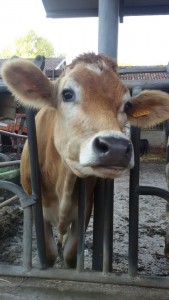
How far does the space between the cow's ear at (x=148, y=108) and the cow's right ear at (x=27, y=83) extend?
0.60m

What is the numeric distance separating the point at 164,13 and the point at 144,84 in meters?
2.52

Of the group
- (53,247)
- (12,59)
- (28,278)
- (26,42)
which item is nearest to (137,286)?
Answer: (28,278)

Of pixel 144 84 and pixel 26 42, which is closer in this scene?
pixel 144 84

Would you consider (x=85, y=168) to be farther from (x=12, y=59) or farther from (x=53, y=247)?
(x=53, y=247)

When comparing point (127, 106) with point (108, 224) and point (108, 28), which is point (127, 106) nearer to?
point (108, 224)

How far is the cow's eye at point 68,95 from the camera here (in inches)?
89.7

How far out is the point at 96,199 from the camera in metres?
2.72

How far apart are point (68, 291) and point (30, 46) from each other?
52699 millimetres

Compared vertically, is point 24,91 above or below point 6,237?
above

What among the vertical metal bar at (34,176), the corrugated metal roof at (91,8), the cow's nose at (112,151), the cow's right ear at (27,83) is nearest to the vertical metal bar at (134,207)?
the cow's nose at (112,151)

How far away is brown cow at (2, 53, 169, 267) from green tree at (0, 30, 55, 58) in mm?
49949

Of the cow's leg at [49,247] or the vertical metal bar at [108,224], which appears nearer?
the vertical metal bar at [108,224]

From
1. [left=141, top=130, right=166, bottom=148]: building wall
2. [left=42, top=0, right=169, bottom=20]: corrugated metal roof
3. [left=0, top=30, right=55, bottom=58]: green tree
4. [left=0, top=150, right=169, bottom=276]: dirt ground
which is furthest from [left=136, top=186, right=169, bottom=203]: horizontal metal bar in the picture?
[left=0, top=30, right=55, bottom=58]: green tree

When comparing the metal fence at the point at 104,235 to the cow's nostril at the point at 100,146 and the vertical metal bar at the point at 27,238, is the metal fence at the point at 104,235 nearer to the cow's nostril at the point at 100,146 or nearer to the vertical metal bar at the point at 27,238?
the vertical metal bar at the point at 27,238
